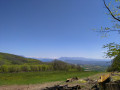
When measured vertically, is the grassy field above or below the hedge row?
above

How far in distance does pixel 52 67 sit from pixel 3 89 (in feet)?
188

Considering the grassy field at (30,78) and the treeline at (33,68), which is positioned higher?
the grassy field at (30,78)

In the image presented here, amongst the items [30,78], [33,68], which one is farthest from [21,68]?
[30,78]

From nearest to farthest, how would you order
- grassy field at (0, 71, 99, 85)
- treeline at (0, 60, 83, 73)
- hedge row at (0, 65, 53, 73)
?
grassy field at (0, 71, 99, 85), hedge row at (0, 65, 53, 73), treeline at (0, 60, 83, 73)

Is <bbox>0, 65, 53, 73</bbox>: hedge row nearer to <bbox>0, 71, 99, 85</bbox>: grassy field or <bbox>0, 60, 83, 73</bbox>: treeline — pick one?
<bbox>0, 60, 83, 73</bbox>: treeline

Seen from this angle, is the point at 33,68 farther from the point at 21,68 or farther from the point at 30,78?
the point at 30,78

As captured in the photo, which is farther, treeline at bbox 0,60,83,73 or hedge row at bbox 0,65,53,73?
treeline at bbox 0,60,83,73

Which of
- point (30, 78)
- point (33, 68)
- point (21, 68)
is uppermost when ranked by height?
point (30, 78)

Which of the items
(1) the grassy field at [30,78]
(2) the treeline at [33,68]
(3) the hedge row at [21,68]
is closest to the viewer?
(1) the grassy field at [30,78]

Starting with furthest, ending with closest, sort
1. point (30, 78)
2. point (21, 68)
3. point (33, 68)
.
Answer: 1. point (33, 68)
2. point (21, 68)
3. point (30, 78)

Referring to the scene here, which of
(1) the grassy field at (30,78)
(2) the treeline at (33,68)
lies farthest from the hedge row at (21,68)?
(1) the grassy field at (30,78)

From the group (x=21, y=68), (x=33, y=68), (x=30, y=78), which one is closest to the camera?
(x=30, y=78)

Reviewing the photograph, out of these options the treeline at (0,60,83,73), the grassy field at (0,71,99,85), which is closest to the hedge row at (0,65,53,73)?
the treeline at (0,60,83,73)

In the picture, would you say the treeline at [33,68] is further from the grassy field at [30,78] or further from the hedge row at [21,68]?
the grassy field at [30,78]
